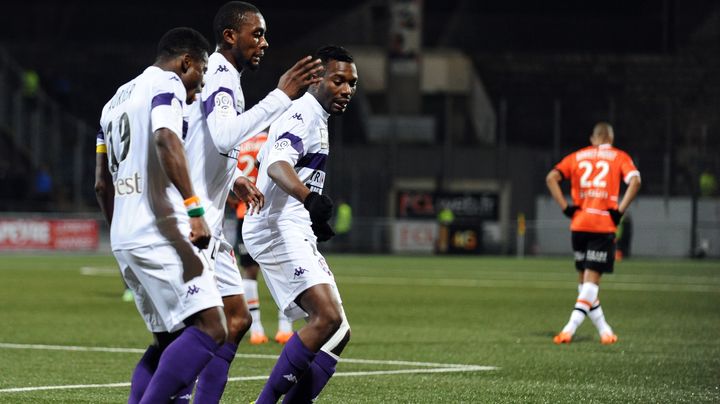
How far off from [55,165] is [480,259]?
46.7ft

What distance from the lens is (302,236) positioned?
6.90m

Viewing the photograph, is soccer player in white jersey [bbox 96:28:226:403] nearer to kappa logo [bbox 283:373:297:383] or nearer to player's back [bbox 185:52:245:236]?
player's back [bbox 185:52:245:236]

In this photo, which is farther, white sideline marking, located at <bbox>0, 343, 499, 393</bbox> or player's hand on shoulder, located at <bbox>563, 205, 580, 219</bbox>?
player's hand on shoulder, located at <bbox>563, 205, 580, 219</bbox>

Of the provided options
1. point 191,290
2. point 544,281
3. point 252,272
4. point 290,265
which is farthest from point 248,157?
point 544,281

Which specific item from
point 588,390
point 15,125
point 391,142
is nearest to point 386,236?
A: point 391,142

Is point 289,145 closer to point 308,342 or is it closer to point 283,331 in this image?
point 308,342

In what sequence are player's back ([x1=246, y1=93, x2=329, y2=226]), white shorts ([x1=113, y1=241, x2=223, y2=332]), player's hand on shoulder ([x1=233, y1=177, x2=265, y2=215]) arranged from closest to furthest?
white shorts ([x1=113, y1=241, x2=223, y2=332])
player's hand on shoulder ([x1=233, y1=177, x2=265, y2=215])
player's back ([x1=246, y1=93, x2=329, y2=226])

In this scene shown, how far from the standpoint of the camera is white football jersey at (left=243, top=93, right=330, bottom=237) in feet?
22.5

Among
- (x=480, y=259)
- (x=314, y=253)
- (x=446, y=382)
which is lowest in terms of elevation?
(x=480, y=259)

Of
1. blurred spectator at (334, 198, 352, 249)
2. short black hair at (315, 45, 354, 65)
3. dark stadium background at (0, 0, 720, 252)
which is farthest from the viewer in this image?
dark stadium background at (0, 0, 720, 252)

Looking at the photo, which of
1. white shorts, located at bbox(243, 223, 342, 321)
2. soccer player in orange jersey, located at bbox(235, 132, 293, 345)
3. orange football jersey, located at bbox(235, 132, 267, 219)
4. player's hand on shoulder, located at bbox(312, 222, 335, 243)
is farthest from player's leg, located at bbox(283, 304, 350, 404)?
soccer player in orange jersey, located at bbox(235, 132, 293, 345)

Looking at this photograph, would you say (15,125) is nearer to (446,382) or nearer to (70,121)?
(70,121)

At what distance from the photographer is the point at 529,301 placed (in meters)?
19.0

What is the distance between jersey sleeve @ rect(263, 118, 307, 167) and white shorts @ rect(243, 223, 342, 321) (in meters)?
0.43
